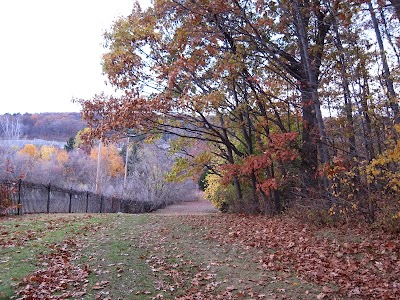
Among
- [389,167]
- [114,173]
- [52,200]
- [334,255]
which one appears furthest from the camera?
[114,173]

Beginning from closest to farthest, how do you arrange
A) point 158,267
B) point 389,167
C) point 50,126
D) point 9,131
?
point 158,267 < point 389,167 < point 9,131 < point 50,126

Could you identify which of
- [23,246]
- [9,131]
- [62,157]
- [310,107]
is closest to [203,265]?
[23,246]

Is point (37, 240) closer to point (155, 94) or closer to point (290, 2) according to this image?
point (155, 94)

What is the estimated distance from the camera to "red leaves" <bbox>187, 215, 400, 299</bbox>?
18.7 ft

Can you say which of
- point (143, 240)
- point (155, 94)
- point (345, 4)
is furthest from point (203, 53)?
point (143, 240)

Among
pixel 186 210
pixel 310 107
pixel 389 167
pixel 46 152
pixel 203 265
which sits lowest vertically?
pixel 203 265

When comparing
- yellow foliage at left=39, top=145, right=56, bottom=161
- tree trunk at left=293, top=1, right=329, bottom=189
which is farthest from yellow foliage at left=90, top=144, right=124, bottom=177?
tree trunk at left=293, top=1, right=329, bottom=189

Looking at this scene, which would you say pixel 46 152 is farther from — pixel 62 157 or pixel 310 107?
pixel 310 107

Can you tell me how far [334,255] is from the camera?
7.42 m

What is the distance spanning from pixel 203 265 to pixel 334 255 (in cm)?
264

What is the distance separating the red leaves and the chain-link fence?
9.94 metres

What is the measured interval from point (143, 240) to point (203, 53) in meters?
8.04

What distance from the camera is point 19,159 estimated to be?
142 ft

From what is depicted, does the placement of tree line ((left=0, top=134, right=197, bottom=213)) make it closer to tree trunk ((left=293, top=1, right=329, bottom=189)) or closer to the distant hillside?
tree trunk ((left=293, top=1, right=329, bottom=189))
